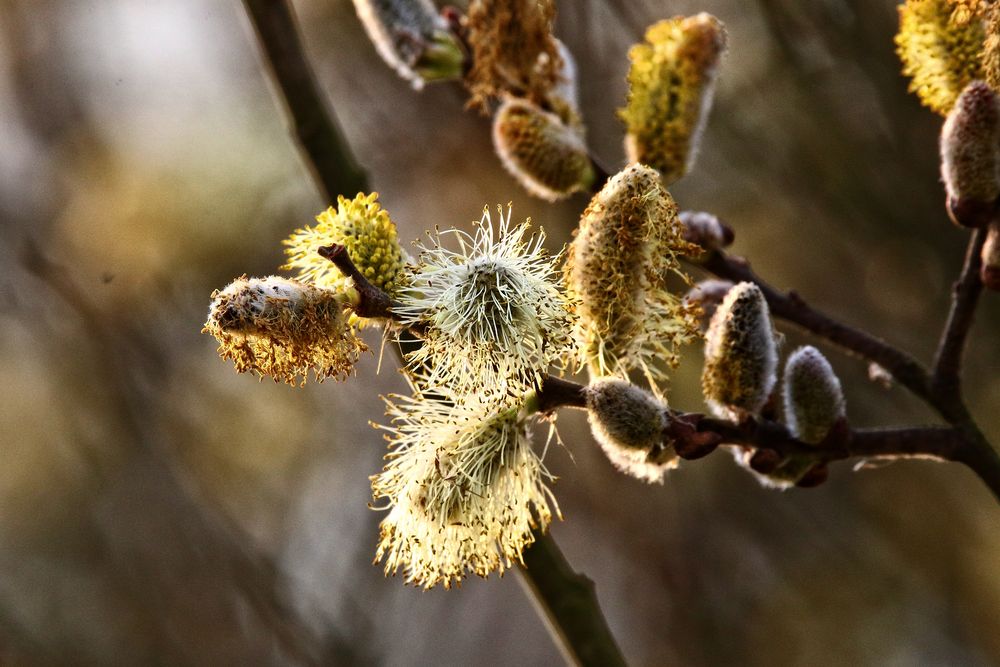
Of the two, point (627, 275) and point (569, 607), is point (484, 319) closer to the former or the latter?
point (627, 275)

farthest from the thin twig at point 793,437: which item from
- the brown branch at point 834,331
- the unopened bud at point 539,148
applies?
the unopened bud at point 539,148

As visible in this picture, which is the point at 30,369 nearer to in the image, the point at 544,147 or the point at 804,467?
the point at 544,147

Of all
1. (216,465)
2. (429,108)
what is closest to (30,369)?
(216,465)

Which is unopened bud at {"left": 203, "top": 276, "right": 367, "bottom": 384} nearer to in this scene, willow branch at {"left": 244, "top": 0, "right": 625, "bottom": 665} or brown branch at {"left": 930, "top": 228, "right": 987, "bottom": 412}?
willow branch at {"left": 244, "top": 0, "right": 625, "bottom": 665}

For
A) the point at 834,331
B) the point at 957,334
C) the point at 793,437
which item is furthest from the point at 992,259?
the point at 793,437

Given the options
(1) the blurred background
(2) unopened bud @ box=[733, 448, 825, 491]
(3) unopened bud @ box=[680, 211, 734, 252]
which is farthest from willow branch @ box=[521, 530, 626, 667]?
(1) the blurred background

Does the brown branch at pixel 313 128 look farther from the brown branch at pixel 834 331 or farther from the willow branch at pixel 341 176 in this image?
the brown branch at pixel 834 331
